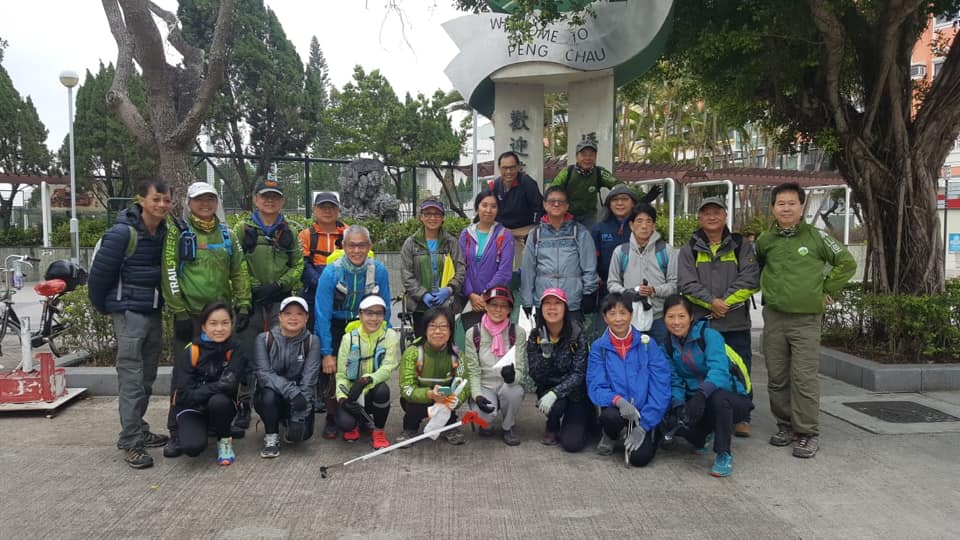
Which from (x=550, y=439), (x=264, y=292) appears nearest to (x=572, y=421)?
(x=550, y=439)

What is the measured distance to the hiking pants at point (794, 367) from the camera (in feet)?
14.0

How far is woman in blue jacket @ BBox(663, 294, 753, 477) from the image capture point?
3.91m

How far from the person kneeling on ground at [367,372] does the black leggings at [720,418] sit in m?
1.90

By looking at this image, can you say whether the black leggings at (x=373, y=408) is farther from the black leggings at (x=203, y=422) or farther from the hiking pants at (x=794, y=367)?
the hiking pants at (x=794, y=367)

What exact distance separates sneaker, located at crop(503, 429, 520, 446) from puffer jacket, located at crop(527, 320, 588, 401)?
0.37 m

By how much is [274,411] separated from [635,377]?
7.38 feet

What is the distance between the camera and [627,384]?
13.5ft

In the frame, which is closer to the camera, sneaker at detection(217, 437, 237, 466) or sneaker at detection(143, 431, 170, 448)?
sneaker at detection(217, 437, 237, 466)

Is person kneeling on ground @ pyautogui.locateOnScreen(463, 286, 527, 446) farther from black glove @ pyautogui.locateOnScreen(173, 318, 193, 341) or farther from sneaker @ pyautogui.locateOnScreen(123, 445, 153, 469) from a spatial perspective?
sneaker @ pyautogui.locateOnScreen(123, 445, 153, 469)

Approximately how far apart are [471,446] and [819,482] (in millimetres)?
2082

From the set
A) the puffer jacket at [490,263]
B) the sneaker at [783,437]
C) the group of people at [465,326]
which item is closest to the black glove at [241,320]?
the group of people at [465,326]

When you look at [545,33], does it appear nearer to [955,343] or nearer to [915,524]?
[955,343]

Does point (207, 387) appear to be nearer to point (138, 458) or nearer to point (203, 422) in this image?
point (203, 422)

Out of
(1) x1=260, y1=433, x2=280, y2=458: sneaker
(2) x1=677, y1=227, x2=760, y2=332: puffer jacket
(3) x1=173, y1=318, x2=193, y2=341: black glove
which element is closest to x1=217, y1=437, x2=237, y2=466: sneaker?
(1) x1=260, y1=433, x2=280, y2=458: sneaker
